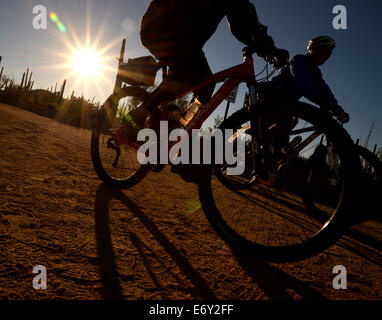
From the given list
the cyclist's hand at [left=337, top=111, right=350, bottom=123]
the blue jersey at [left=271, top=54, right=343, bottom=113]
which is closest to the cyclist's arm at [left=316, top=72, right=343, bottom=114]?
the blue jersey at [left=271, top=54, right=343, bottom=113]

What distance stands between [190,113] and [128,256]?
128 centimetres

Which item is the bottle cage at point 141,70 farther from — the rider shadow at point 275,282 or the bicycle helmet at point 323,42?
the bicycle helmet at point 323,42

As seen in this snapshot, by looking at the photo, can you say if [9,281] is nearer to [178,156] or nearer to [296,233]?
[178,156]

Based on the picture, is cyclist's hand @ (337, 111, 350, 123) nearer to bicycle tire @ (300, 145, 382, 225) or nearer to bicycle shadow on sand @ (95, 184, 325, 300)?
bicycle tire @ (300, 145, 382, 225)

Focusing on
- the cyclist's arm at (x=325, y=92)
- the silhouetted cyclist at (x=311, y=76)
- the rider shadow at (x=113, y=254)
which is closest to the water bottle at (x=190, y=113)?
the rider shadow at (x=113, y=254)

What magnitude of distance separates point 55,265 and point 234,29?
6.14 ft

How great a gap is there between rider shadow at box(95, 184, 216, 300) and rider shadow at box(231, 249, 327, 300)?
0.94 feet

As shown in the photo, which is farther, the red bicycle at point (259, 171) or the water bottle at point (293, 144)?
the water bottle at point (293, 144)

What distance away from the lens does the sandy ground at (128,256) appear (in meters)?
0.81

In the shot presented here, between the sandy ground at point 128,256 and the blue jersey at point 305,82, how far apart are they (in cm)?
217

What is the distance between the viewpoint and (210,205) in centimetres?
141

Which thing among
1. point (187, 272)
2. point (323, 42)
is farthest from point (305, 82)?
point (187, 272)

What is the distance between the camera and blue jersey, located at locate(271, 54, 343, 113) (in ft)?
10.2
